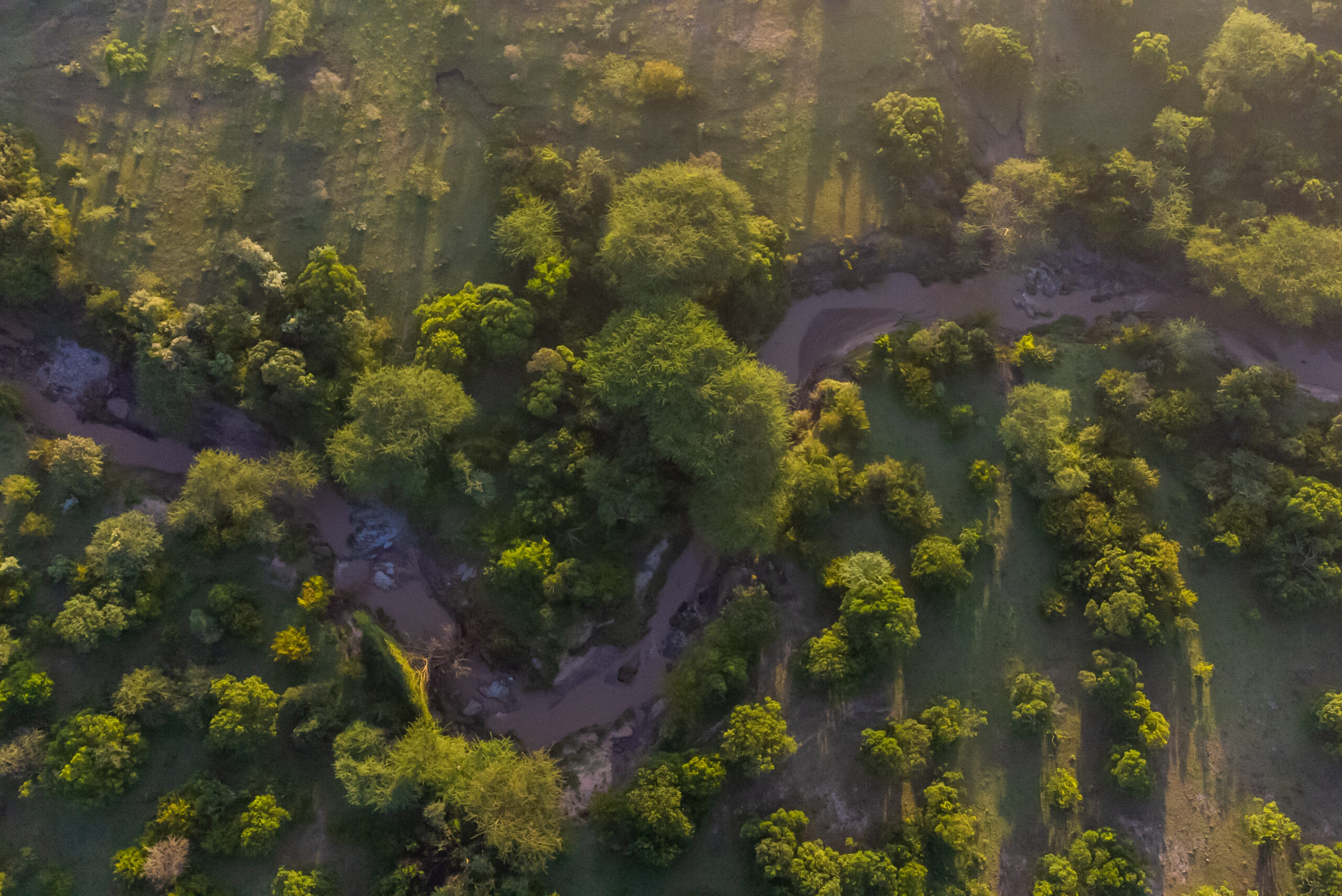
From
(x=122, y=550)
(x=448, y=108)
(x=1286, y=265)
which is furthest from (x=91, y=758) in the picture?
(x=1286, y=265)

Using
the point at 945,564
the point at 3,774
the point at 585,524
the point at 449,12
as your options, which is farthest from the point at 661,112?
the point at 3,774

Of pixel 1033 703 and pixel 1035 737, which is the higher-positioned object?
pixel 1033 703

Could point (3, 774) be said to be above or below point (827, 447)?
below

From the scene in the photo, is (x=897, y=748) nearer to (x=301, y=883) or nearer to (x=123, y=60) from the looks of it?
(x=301, y=883)

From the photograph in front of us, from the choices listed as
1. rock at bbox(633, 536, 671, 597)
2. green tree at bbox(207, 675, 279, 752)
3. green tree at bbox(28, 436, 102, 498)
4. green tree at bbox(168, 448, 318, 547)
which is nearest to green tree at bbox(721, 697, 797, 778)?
rock at bbox(633, 536, 671, 597)

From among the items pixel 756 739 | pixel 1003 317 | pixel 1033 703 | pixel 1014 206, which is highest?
pixel 1014 206

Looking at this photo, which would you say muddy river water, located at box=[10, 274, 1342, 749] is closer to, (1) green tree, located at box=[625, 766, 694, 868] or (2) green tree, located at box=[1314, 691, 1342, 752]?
(1) green tree, located at box=[625, 766, 694, 868]

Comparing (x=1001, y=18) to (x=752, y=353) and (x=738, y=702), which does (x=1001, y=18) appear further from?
(x=738, y=702)
